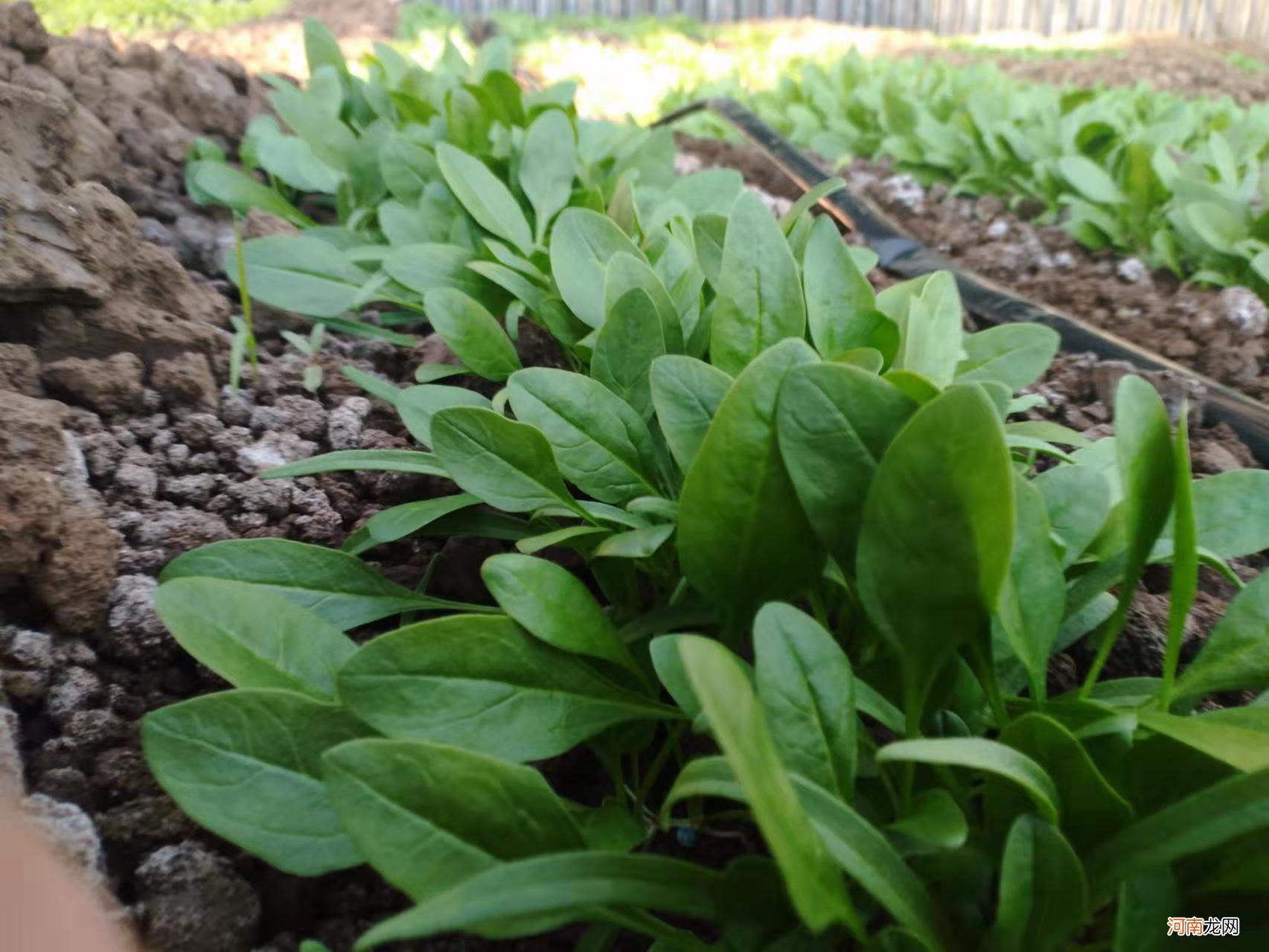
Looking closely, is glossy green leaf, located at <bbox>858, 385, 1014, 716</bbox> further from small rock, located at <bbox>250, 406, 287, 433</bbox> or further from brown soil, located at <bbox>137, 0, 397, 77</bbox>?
brown soil, located at <bbox>137, 0, 397, 77</bbox>

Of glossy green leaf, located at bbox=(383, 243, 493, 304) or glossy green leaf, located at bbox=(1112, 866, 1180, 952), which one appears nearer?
glossy green leaf, located at bbox=(1112, 866, 1180, 952)

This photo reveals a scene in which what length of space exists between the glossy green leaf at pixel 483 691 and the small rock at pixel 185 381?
0.60m

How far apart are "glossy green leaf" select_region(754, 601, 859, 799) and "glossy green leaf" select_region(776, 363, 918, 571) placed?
90 mm

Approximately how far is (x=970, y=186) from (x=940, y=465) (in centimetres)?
216

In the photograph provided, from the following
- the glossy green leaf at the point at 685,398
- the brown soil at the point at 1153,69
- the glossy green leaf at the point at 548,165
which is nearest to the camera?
the glossy green leaf at the point at 685,398

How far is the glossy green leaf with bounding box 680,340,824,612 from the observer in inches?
24.5

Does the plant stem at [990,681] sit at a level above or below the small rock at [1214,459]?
above

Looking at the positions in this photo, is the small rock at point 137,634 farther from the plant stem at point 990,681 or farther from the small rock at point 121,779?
the plant stem at point 990,681

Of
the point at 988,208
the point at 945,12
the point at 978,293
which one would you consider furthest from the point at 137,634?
the point at 945,12

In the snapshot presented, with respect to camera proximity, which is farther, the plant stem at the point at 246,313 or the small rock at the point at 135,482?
A: the plant stem at the point at 246,313

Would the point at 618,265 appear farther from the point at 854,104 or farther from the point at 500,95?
the point at 854,104

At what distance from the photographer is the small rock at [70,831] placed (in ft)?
2.04

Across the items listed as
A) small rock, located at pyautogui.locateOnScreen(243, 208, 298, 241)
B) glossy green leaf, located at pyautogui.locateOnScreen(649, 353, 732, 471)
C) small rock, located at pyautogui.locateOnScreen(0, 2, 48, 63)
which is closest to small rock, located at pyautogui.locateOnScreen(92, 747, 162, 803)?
glossy green leaf, located at pyautogui.locateOnScreen(649, 353, 732, 471)

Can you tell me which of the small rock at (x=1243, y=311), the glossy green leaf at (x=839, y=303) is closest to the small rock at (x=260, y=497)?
the glossy green leaf at (x=839, y=303)
